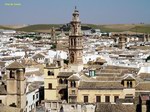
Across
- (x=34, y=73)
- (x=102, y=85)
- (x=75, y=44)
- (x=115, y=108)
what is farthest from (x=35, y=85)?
(x=115, y=108)

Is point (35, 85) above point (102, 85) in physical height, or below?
below

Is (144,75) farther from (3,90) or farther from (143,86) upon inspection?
(3,90)

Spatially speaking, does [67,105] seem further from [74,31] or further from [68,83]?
[74,31]

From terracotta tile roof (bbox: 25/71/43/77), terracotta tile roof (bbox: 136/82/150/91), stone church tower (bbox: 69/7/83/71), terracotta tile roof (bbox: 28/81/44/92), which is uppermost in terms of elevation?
stone church tower (bbox: 69/7/83/71)

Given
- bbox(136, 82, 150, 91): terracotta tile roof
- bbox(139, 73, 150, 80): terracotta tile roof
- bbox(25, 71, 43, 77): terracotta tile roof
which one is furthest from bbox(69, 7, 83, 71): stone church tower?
bbox(136, 82, 150, 91): terracotta tile roof

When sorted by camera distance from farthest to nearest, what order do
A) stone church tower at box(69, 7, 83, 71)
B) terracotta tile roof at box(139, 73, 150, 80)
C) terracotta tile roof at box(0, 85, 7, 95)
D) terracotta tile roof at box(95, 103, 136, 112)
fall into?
stone church tower at box(69, 7, 83, 71)
terracotta tile roof at box(139, 73, 150, 80)
terracotta tile roof at box(0, 85, 7, 95)
terracotta tile roof at box(95, 103, 136, 112)

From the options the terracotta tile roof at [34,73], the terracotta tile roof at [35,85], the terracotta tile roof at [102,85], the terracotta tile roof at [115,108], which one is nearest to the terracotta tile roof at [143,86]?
the terracotta tile roof at [102,85]

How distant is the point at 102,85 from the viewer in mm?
30438

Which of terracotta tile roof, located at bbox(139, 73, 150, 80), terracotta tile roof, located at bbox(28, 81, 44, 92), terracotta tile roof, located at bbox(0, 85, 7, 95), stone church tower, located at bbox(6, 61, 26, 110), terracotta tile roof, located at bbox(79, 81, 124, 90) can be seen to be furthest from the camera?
terracotta tile roof, located at bbox(139, 73, 150, 80)

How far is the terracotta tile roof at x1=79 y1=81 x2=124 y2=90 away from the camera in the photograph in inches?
1187

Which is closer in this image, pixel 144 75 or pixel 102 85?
pixel 102 85

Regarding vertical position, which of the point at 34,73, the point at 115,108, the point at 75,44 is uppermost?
the point at 75,44

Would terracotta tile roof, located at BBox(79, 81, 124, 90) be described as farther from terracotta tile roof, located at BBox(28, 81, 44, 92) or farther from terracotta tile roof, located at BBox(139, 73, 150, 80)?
terracotta tile roof, located at BBox(139, 73, 150, 80)

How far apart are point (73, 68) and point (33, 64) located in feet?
31.0
